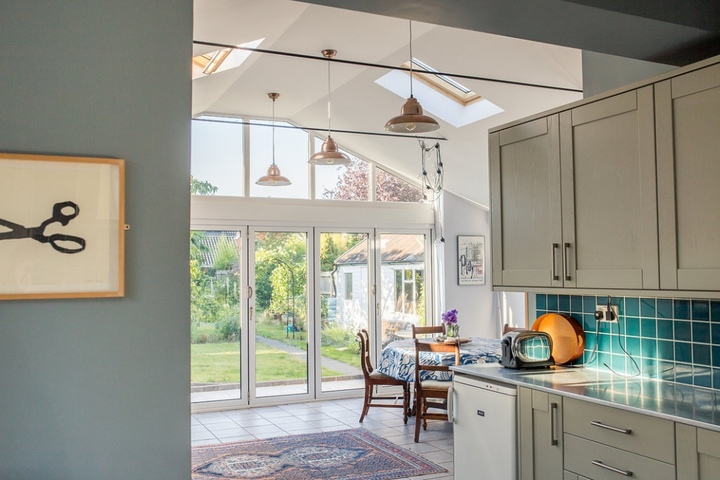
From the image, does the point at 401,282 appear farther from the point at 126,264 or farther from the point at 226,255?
the point at 126,264

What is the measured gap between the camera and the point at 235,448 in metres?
5.87

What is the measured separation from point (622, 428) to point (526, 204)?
140 centimetres

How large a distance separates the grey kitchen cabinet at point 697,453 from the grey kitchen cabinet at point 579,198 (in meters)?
0.71

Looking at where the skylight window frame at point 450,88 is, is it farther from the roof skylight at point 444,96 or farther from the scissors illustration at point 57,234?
the scissors illustration at point 57,234

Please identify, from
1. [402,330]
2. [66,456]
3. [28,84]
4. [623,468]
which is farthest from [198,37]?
[402,330]

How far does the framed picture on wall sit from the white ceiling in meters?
0.85

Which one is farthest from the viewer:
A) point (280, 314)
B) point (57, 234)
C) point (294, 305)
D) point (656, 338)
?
point (294, 305)

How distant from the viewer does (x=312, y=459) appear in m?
5.48

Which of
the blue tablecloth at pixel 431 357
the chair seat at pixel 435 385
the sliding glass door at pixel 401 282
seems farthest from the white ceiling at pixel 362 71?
the chair seat at pixel 435 385

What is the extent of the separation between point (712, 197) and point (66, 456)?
8.55 feet

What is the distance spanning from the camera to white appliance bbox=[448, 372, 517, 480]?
11.2 ft

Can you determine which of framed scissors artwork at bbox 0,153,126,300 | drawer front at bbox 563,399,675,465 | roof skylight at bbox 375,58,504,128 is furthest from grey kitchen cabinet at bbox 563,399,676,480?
roof skylight at bbox 375,58,504,128

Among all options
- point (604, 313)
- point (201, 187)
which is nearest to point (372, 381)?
point (201, 187)

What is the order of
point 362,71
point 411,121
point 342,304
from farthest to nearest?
point 342,304 < point 362,71 < point 411,121
